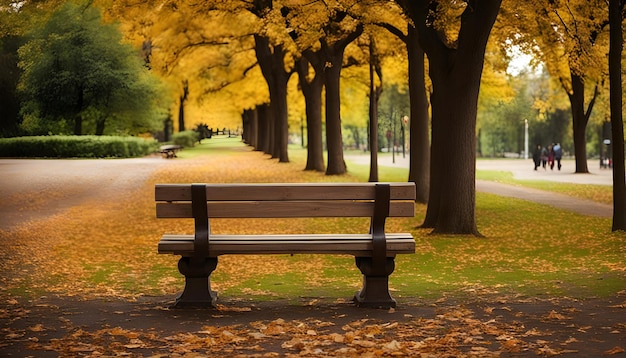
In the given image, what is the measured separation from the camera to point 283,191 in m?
7.65

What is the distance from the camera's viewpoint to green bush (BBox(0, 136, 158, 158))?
25797 millimetres

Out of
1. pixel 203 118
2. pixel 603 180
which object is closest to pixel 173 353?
pixel 603 180

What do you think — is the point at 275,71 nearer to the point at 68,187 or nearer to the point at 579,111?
the point at 579,111

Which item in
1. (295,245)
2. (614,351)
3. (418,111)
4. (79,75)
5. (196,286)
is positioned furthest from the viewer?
(79,75)

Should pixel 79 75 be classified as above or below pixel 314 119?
above

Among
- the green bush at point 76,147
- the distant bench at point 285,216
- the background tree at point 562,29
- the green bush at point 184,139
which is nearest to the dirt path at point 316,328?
the distant bench at point 285,216

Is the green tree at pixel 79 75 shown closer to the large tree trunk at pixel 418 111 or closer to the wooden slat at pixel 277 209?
the large tree trunk at pixel 418 111

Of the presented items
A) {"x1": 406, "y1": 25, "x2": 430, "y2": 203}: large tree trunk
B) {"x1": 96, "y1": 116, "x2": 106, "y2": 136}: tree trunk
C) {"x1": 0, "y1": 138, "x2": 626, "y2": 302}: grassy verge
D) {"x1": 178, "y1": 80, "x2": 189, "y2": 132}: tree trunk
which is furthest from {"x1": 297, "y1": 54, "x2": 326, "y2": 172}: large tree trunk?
{"x1": 178, "y1": 80, "x2": 189, "y2": 132}: tree trunk

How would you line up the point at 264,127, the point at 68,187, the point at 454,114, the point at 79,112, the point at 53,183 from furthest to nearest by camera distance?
1. the point at 264,127
2. the point at 79,112
3. the point at 53,183
4. the point at 68,187
5. the point at 454,114

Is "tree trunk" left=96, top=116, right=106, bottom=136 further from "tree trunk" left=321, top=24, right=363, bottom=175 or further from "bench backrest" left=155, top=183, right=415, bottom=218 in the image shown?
"bench backrest" left=155, top=183, right=415, bottom=218

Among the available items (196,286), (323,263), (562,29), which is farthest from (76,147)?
(196,286)

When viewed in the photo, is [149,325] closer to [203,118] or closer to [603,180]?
[603,180]

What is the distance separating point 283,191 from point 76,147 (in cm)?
3055

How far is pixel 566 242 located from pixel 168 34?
2663cm
